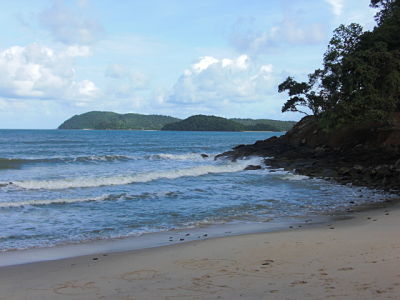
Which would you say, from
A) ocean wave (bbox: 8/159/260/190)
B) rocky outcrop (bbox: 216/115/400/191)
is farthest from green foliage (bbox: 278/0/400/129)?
ocean wave (bbox: 8/159/260/190)

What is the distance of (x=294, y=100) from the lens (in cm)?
4634

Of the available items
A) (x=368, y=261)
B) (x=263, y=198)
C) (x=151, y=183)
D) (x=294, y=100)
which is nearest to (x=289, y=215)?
(x=263, y=198)

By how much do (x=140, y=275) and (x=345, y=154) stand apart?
82.8 feet

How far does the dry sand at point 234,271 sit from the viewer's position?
4922mm

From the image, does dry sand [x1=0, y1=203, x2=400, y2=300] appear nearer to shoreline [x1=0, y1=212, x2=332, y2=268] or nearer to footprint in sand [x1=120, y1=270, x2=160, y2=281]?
footprint in sand [x1=120, y1=270, x2=160, y2=281]

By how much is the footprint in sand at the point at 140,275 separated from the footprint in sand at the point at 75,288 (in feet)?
1.67

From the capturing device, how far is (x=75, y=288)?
5.43 meters

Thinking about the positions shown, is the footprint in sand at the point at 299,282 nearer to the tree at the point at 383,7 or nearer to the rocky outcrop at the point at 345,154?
the rocky outcrop at the point at 345,154

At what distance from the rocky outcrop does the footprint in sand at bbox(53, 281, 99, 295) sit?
15277mm

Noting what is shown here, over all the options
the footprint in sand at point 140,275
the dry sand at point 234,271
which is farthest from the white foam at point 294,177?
the footprint in sand at point 140,275

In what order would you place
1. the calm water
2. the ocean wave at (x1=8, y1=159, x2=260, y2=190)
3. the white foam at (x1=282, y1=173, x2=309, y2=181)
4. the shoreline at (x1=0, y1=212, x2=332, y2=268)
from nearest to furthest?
the shoreline at (x1=0, y1=212, x2=332, y2=268) → the calm water → the ocean wave at (x1=8, y1=159, x2=260, y2=190) → the white foam at (x1=282, y1=173, x2=309, y2=181)

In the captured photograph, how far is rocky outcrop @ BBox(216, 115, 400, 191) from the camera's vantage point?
20.0m

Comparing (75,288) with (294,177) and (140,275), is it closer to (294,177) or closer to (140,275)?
(140,275)

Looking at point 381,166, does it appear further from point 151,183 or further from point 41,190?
point 41,190
